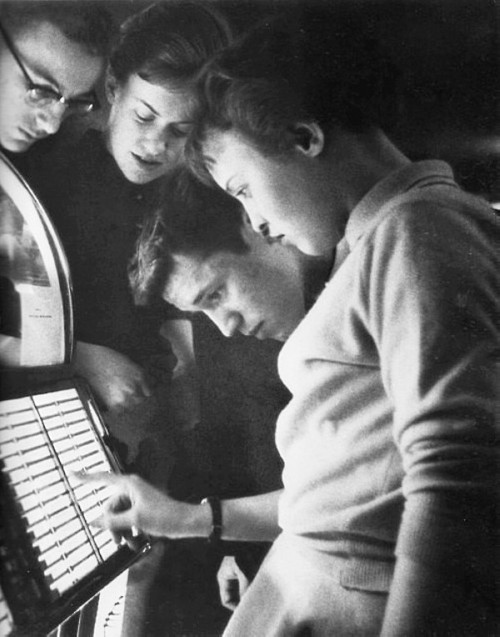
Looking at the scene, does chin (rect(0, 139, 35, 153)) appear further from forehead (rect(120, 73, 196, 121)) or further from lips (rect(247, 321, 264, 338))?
lips (rect(247, 321, 264, 338))

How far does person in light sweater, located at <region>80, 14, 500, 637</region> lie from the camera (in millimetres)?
1310

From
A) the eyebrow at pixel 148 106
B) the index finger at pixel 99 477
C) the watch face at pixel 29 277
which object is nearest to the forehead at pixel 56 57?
the eyebrow at pixel 148 106

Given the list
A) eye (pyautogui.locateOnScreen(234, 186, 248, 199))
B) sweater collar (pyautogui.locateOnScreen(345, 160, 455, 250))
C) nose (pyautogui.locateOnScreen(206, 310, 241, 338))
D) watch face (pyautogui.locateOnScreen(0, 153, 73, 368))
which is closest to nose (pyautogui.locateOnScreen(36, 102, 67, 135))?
Answer: watch face (pyautogui.locateOnScreen(0, 153, 73, 368))

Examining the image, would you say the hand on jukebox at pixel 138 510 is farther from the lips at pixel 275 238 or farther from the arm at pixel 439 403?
the lips at pixel 275 238

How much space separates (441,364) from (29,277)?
0.83 meters

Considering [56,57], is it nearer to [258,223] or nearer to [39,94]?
[39,94]

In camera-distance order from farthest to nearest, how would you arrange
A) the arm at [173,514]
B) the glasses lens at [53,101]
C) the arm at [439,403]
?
1. the glasses lens at [53,101]
2. the arm at [173,514]
3. the arm at [439,403]

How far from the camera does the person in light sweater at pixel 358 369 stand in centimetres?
131

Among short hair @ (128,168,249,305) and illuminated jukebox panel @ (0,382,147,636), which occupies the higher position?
short hair @ (128,168,249,305)

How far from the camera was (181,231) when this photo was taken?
4.80 ft

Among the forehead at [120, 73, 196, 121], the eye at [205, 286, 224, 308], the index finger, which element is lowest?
the index finger

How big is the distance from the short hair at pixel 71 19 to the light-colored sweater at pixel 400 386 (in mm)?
638

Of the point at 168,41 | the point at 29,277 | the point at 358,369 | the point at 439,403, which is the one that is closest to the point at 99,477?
the point at 29,277

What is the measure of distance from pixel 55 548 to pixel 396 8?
1265 millimetres
